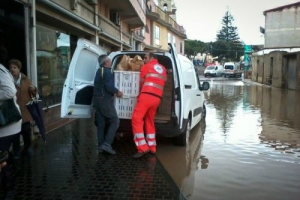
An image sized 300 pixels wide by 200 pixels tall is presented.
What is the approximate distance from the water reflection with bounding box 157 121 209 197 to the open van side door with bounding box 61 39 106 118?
1.70 m

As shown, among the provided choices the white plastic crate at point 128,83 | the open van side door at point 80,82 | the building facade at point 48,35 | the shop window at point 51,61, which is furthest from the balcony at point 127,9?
the white plastic crate at point 128,83

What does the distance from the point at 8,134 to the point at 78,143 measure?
2946mm

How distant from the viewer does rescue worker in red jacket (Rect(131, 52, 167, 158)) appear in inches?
227

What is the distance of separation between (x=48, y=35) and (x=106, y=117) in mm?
3949

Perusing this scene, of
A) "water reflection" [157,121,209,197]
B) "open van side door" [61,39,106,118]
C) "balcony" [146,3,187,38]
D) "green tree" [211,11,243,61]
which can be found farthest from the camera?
"green tree" [211,11,243,61]

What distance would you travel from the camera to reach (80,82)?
612cm

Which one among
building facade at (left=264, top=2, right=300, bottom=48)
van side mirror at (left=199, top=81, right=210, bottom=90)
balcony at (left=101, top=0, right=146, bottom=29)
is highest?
building facade at (left=264, top=2, right=300, bottom=48)

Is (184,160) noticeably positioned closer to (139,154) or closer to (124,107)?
(139,154)

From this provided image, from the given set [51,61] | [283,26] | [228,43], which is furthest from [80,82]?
[228,43]

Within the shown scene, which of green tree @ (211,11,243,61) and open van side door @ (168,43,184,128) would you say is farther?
green tree @ (211,11,243,61)

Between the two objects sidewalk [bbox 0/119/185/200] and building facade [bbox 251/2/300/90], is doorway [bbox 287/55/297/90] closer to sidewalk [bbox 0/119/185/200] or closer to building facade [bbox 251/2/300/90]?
building facade [bbox 251/2/300/90]

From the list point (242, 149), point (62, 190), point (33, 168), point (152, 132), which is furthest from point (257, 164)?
point (33, 168)

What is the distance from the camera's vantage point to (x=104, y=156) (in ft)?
19.6

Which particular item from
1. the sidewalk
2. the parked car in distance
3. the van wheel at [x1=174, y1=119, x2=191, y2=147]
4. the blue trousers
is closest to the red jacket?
the blue trousers
